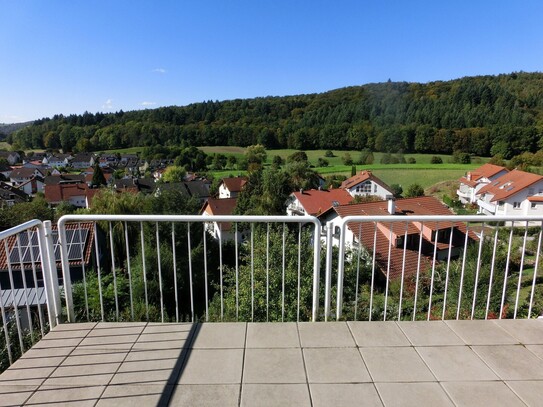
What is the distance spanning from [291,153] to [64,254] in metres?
52.6

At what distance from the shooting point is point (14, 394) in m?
2.05

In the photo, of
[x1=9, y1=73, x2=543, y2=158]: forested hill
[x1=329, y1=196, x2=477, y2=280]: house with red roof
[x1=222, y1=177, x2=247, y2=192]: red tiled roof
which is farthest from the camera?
[x1=222, y1=177, x2=247, y2=192]: red tiled roof

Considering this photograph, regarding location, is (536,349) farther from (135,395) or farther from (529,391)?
(135,395)

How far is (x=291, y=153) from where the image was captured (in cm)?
5466

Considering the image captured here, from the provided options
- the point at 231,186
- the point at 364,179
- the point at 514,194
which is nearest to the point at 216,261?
the point at 364,179

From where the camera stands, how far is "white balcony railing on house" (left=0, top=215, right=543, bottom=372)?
2822mm

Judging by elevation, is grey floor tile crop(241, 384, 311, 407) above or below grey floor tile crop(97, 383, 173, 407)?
below

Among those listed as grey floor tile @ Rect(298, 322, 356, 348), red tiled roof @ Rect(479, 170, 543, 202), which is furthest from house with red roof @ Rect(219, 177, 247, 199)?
grey floor tile @ Rect(298, 322, 356, 348)

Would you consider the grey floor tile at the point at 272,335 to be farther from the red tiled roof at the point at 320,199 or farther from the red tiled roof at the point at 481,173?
the red tiled roof at the point at 481,173

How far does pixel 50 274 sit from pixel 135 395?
1.39 meters

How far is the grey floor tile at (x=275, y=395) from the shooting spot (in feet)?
6.59

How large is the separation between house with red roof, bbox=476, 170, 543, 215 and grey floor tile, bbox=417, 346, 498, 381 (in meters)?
34.3

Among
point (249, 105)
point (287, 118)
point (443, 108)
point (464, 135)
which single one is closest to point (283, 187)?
point (443, 108)

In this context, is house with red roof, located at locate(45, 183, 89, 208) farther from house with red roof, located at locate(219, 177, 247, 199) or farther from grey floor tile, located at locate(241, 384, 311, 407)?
grey floor tile, located at locate(241, 384, 311, 407)
